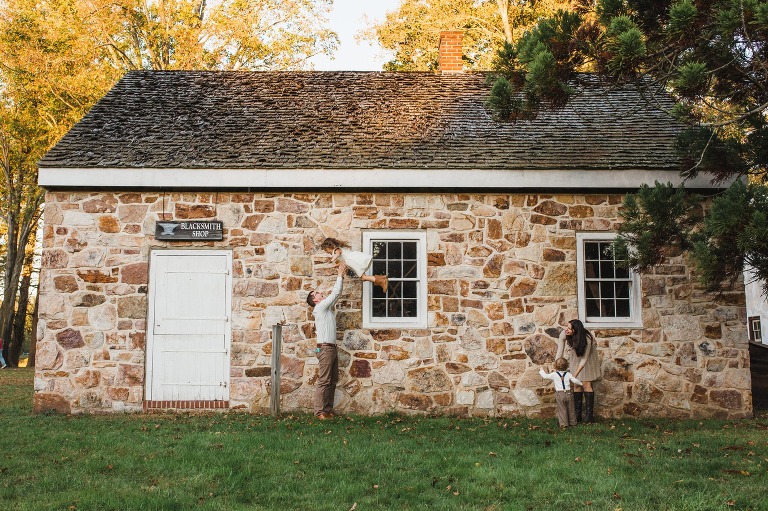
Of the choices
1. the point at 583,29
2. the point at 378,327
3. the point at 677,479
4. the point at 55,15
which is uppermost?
the point at 55,15

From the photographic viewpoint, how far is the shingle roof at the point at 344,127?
997 cm

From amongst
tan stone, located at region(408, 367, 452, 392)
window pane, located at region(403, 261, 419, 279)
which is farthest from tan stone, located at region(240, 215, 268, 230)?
tan stone, located at region(408, 367, 452, 392)

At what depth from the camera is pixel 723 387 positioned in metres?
9.68

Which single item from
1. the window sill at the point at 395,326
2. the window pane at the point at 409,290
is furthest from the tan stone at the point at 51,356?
the window pane at the point at 409,290

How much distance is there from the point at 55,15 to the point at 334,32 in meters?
8.26

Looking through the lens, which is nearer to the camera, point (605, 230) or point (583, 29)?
point (583, 29)

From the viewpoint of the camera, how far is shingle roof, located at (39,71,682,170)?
997 centimetres

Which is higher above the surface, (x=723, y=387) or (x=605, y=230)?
(x=605, y=230)

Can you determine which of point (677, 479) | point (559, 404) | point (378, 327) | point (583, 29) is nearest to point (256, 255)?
point (378, 327)

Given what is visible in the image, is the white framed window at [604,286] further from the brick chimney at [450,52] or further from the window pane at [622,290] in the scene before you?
the brick chimney at [450,52]

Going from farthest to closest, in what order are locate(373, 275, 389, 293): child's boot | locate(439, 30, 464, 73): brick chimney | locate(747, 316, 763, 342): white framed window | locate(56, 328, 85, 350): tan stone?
locate(747, 316, 763, 342): white framed window → locate(439, 30, 464, 73): brick chimney → locate(56, 328, 85, 350): tan stone → locate(373, 275, 389, 293): child's boot

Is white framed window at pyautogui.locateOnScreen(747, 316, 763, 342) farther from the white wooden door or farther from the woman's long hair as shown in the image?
the white wooden door

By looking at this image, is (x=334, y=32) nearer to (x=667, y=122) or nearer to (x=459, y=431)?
(x=667, y=122)

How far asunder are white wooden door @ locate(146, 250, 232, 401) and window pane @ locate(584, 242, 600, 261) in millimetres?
5128
